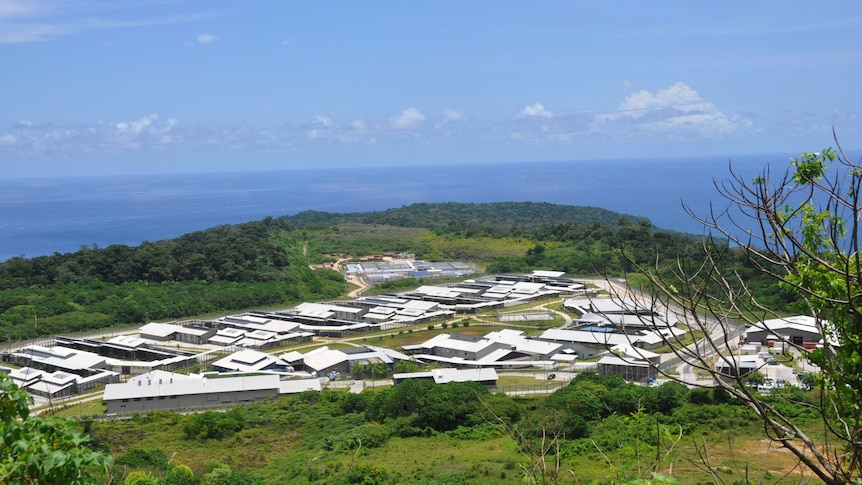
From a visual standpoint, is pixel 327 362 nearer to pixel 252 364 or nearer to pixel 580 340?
pixel 252 364

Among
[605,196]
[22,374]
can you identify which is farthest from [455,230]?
[605,196]

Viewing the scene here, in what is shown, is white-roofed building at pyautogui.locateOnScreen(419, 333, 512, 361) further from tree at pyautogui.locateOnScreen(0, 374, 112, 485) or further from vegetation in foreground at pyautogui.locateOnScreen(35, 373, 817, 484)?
tree at pyautogui.locateOnScreen(0, 374, 112, 485)

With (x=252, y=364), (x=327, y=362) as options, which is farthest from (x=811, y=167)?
(x=252, y=364)

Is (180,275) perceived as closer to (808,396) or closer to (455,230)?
(455,230)

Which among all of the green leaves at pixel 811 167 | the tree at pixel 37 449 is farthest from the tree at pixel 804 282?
the tree at pixel 37 449

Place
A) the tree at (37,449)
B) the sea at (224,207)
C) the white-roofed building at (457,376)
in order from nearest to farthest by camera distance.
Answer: the tree at (37,449), the white-roofed building at (457,376), the sea at (224,207)

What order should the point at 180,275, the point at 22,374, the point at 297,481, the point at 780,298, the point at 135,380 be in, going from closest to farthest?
the point at 297,481
the point at 135,380
the point at 22,374
the point at 780,298
the point at 180,275

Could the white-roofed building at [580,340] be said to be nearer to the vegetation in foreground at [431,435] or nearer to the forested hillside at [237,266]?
the forested hillside at [237,266]
